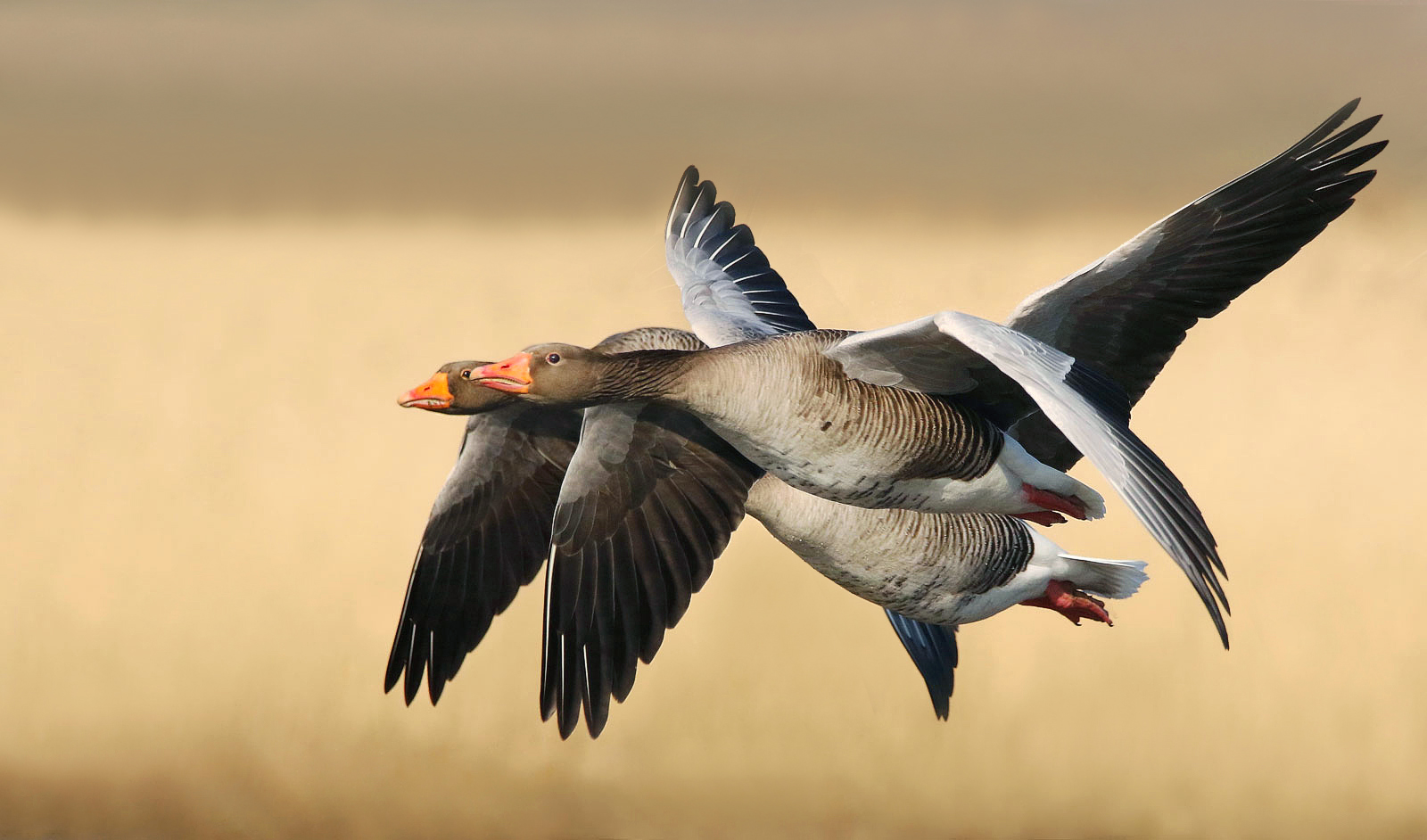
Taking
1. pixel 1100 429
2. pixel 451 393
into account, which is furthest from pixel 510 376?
pixel 1100 429

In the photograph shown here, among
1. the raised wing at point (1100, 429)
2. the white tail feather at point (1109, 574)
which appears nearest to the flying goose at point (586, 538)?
the white tail feather at point (1109, 574)

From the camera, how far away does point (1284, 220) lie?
3121 millimetres

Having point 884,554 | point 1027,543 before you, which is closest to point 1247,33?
point 1027,543

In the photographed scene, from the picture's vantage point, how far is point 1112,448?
250 cm

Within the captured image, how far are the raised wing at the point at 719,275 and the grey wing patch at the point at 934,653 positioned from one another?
114cm

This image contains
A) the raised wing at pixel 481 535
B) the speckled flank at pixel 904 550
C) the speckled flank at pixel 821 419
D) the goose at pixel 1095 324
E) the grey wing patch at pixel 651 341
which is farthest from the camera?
the raised wing at pixel 481 535

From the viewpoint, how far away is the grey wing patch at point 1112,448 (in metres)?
2.42

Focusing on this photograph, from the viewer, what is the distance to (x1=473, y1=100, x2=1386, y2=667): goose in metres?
2.98

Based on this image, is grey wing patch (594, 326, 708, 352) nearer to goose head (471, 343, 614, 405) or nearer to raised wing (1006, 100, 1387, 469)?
goose head (471, 343, 614, 405)

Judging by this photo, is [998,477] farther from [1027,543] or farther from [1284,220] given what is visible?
[1284,220]

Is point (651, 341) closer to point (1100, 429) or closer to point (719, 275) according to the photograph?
Result: point (719, 275)

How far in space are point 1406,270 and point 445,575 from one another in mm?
5088

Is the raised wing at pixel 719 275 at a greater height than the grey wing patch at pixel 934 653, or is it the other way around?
the raised wing at pixel 719 275

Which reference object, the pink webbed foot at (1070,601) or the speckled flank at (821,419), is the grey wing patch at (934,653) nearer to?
the pink webbed foot at (1070,601)
